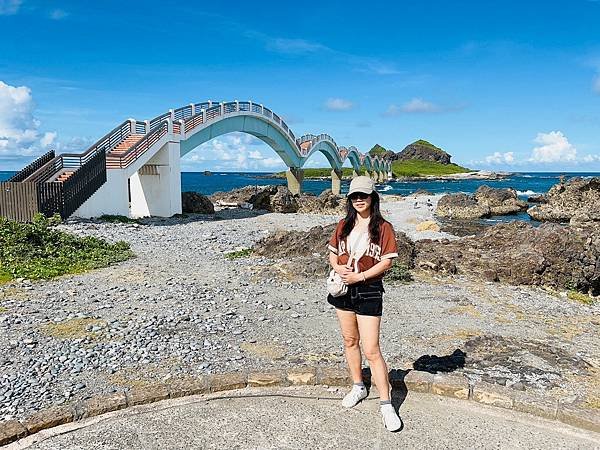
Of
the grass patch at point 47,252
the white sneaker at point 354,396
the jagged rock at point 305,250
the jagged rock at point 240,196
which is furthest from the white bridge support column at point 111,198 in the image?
the white sneaker at point 354,396

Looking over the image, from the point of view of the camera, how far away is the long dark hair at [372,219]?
4.87m

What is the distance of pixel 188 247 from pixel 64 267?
420cm

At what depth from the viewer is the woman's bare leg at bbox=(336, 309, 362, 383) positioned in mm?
5043

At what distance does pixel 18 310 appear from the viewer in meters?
9.10

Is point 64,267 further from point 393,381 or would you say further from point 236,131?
point 236,131

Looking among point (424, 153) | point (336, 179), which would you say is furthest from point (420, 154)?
point (336, 179)

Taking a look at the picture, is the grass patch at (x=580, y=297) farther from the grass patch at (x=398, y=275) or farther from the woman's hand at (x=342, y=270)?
the woman's hand at (x=342, y=270)

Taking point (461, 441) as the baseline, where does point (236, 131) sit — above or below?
above

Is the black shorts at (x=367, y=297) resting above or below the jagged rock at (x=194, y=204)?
above

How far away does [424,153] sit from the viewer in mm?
185250

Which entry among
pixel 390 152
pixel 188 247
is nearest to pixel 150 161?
pixel 188 247

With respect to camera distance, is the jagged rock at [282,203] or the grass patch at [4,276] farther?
the jagged rock at [282,203]

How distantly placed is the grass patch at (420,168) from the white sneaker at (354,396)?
134 metres

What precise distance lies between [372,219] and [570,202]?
3997cm
